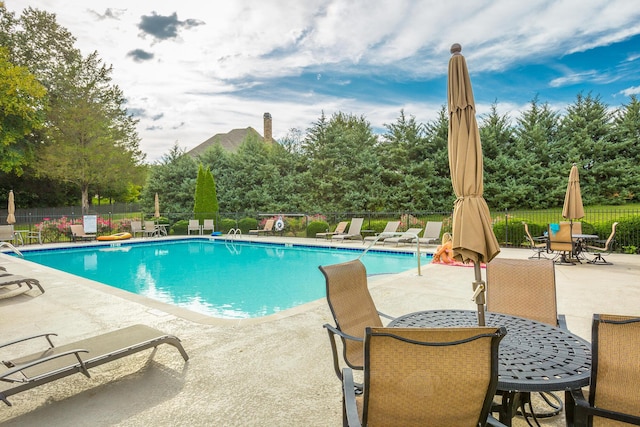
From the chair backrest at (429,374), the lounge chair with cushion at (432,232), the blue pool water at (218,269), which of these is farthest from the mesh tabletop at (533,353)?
the lounge chair with cushion at (432,232)

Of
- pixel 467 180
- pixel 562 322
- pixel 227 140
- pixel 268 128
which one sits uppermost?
pixel 227 140

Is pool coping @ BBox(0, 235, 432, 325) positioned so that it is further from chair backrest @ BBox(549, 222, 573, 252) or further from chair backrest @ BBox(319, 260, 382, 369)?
chair backrest @ BBox(549, 222, 573, 252)

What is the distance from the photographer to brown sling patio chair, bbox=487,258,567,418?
2680mm

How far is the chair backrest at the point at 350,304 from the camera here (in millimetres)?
2396

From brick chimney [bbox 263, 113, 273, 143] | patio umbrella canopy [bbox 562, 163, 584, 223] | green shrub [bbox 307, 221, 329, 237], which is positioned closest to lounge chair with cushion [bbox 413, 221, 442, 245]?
patio umbrella canopy [bbox 562, 163, 584, 223]

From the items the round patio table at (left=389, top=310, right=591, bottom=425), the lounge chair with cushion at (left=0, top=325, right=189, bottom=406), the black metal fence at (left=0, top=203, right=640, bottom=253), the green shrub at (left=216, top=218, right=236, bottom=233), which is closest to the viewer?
the round patio table at (left=389, top=310, right=591, bottom=425)

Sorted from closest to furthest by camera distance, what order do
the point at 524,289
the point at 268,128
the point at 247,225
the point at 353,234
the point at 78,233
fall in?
the point at 524,289
the point at 353,234
the point at 78,233
the point at 247,225
the point at 268,128

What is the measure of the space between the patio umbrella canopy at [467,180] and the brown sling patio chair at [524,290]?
814 mm

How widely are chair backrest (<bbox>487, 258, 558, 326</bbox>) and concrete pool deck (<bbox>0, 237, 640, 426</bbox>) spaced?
723 mm

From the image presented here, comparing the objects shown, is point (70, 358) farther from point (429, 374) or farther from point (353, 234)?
point (353, 234)

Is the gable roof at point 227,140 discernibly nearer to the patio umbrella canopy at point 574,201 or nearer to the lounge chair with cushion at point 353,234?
the lounge chair with cushion at point 353,234

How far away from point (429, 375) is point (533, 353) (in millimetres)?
800

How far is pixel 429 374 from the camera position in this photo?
1.40 m

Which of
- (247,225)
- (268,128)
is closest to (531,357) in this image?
(247,225)
